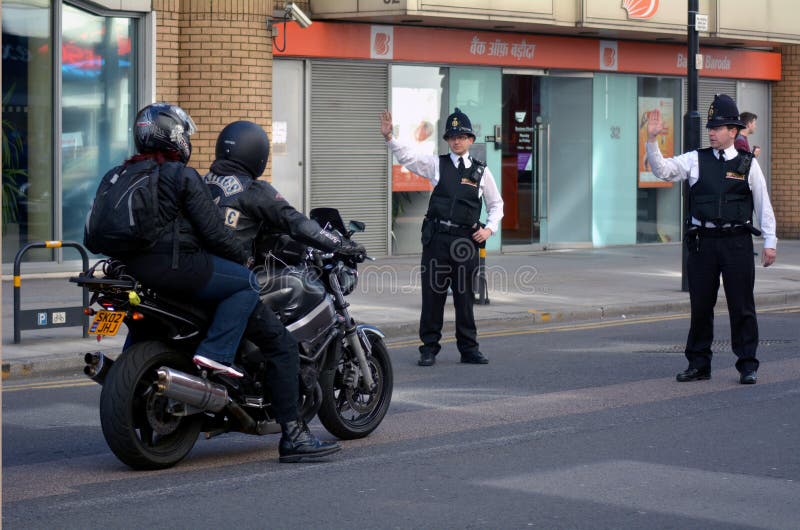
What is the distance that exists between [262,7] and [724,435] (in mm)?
11443

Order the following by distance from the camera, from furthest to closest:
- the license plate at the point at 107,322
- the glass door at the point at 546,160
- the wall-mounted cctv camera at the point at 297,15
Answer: the glass door at the point at 546,160 → the wall-mounted cctv camera at the point at 297,15 → the license plate at the point at 107,322

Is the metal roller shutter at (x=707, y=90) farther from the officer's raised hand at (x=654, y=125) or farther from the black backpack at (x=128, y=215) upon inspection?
the black backpack at (x=128, y=215)

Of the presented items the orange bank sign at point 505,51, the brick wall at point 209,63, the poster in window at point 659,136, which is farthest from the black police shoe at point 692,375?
the poster in window at point 659,136

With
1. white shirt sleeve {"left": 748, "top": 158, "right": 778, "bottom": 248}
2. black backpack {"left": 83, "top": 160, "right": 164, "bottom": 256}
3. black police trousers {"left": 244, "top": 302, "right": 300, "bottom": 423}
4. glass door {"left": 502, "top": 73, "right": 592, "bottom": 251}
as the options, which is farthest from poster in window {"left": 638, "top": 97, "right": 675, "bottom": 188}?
black backpack {"left": 83, "top": 160, "right": 164, "bottom": 256}

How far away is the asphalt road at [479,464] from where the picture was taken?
5.51 m

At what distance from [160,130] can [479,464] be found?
2.29 meters

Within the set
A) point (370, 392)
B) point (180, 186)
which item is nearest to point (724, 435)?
point (370, 392)

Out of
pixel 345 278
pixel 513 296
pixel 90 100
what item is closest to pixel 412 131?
pixel 90 100

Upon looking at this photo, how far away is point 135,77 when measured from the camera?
55.7 feet

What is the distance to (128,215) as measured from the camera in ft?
19.4

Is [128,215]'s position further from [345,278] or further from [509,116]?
[509,116]

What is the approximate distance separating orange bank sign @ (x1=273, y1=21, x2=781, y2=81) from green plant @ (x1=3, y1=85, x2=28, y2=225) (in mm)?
3743

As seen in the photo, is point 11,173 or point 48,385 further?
point 11,173

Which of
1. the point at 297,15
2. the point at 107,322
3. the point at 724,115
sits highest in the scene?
the point at 297,15
